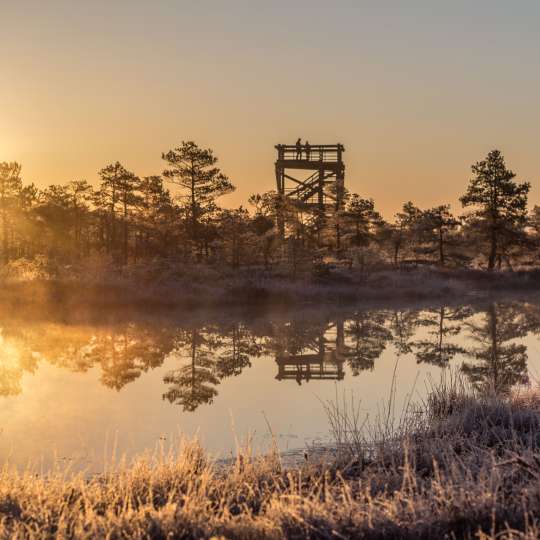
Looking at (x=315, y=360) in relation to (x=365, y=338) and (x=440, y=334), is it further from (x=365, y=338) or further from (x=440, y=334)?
(x=440, y=334)

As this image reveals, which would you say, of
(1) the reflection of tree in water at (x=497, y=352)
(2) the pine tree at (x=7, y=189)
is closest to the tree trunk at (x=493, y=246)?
(1) the reflection of tree in water at (x=497, y=352)

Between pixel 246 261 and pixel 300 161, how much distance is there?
8727 millimetres

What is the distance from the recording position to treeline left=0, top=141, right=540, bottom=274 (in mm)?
44781

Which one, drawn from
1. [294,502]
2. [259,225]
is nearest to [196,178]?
[259,225]

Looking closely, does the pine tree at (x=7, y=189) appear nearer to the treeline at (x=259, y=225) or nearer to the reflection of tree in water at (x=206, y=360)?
the treeline at (x=259, y=225)

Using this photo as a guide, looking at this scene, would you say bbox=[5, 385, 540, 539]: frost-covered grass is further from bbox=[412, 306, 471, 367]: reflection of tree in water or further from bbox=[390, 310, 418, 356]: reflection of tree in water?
bbox=[390, 310, 418, 356]: reflection of tree in water

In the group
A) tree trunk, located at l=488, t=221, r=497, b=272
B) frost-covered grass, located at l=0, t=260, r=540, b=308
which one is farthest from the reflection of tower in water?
tree trunk, located at l=488, t=221, r=497, b=272

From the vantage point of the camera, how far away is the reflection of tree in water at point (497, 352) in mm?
13777

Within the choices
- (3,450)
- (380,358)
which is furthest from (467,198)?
(3,450)

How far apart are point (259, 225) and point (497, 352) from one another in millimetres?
36544

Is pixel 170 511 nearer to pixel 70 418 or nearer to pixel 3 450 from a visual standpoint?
pixel 3 450

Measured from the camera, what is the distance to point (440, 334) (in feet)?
78.1

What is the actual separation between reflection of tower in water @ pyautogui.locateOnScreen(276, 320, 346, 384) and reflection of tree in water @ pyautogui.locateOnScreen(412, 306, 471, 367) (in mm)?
2379

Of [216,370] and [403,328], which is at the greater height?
[403,328]
